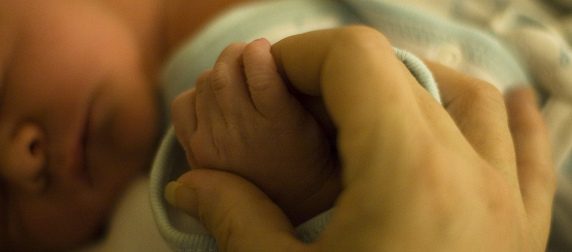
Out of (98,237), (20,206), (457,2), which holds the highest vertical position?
(457,2)

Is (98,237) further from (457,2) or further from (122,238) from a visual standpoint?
(457,2)

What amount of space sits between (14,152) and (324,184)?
39 cm

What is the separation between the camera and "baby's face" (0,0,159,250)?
44cm

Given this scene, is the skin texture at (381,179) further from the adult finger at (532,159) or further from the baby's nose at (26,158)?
the baby's nose at (26,158)

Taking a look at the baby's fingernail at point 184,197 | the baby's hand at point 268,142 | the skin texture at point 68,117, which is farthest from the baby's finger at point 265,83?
the skin texture at point 68,117

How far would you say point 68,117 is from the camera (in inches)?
18.5

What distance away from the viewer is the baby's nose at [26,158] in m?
0.43

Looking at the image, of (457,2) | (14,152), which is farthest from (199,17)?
(457,2)

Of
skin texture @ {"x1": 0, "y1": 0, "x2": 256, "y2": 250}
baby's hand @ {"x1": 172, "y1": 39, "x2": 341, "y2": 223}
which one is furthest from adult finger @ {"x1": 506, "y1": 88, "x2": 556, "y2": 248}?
skin texture @ {"x1": 0, "y1": 0, "x2": 256, "y2": 250}

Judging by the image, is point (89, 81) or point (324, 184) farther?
point (89, 81)

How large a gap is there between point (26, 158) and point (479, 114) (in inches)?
21.7

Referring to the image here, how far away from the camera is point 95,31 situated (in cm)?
51

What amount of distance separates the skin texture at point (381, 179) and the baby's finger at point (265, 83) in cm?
2

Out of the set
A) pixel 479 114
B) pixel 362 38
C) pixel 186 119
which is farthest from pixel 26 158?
pixel 479 114
